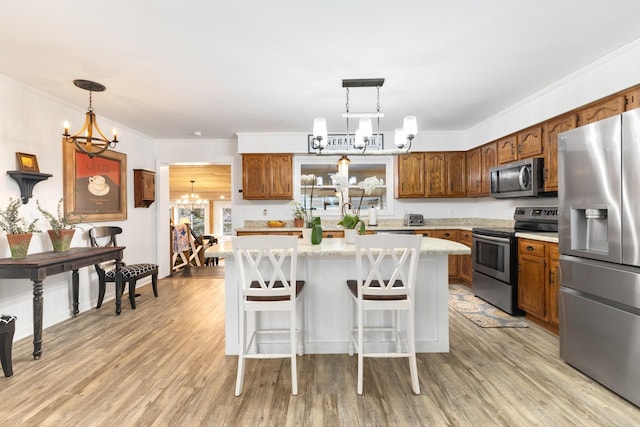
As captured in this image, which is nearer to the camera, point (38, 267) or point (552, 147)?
point (38, 267)

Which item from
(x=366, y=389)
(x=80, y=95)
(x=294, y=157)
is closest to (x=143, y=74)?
(x=80, y=95)

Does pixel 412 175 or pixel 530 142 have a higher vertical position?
pixel 530 142

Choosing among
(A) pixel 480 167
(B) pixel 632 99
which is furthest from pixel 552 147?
(A) pixel 480 167

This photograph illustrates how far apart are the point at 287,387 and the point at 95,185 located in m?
3.62

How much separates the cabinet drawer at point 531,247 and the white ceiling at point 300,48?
1.63 meters

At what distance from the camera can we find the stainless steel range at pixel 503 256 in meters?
3.46

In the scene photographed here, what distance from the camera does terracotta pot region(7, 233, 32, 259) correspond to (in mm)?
2666

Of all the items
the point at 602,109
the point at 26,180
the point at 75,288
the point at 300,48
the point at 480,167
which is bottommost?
the point at 75,288

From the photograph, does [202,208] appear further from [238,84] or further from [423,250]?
[423,250]

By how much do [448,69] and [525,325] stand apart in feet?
8.72

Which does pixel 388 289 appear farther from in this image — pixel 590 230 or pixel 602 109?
pixel 602 109

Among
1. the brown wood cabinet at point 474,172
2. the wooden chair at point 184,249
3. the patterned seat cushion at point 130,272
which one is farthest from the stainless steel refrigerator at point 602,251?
the wooden chair at point 184,249

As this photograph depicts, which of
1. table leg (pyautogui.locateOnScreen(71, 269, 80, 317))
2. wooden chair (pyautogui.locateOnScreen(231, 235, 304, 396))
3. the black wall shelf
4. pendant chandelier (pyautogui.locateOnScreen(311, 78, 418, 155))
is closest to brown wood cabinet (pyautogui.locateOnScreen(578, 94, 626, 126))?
pendant chandelier (pyautogui.locateOnScreen(311, 78, 418, 155))

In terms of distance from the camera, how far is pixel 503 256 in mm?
3576
